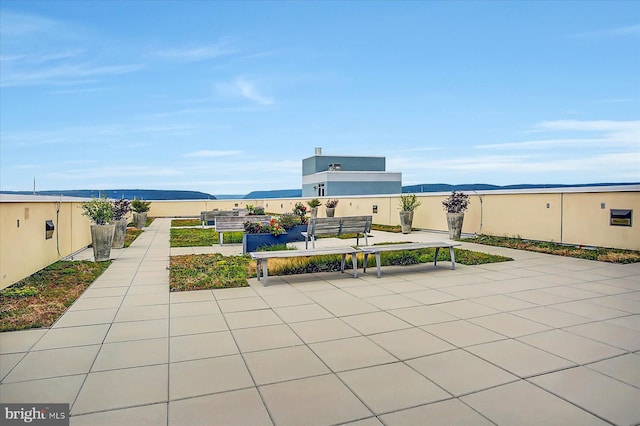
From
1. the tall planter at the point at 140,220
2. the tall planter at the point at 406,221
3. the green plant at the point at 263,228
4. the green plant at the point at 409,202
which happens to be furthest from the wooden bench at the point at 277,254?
the tall planter at the point at 140,220

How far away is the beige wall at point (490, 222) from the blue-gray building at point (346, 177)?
1289 inches

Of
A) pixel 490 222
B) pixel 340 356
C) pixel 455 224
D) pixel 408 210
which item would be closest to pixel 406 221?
pixel 408 210

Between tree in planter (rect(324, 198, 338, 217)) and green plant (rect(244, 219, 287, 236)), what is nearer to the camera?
green plant (rect(244, 219, 287, 236))

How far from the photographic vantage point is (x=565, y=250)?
32.8 feet

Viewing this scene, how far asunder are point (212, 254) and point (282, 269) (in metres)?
3.22

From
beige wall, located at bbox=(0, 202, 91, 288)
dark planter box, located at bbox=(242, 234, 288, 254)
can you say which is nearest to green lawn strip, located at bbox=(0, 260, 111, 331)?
beige wall, located at bbox=(0, 202, 91, 288)

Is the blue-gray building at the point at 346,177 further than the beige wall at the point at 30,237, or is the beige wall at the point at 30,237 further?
the blue-gray building at the point at 346,177

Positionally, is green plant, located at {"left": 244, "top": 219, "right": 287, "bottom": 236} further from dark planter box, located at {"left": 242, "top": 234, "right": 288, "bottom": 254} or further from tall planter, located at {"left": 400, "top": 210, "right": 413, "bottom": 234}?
tall planter, located at {"left": 400, "top": 210, "right": 413, "bottom": 234}

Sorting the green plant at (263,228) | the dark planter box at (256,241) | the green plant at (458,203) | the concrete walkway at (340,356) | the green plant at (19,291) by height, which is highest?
the green plant at (458,203)

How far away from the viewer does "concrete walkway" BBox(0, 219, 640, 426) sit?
109 inches

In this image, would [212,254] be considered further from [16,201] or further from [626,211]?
[626,211]

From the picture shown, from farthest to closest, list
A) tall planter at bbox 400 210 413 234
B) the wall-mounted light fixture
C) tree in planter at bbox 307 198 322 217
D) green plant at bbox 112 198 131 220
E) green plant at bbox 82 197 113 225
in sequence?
tree in planter at bbox 307 198 322 217, tall planter at bbox 400 210 413 234, green plant at bbox 112 198 131 220, green plant at bbox 82 197 113 225, the wall-mounted light fixture

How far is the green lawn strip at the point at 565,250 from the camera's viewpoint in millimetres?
8836

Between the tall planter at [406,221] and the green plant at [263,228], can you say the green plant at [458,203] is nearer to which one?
the tall planter at [406,221]
